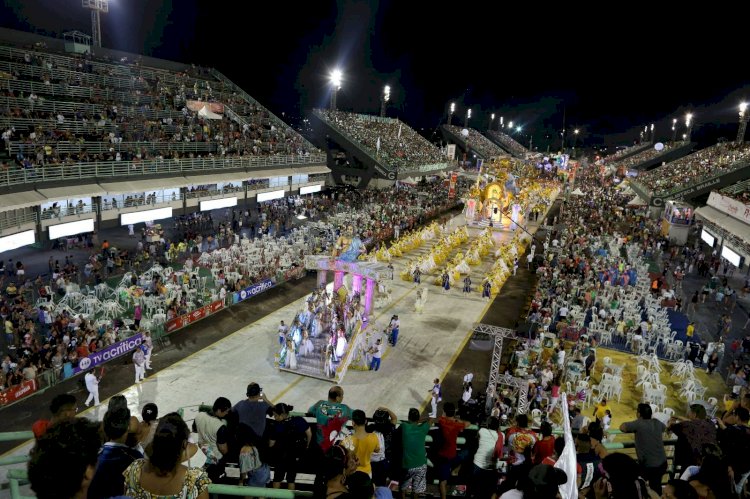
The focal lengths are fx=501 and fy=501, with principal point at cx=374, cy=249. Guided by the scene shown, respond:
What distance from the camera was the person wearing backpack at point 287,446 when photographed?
5844mm

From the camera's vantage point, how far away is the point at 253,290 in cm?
2438

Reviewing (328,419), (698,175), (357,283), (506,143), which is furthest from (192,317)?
(506,143)

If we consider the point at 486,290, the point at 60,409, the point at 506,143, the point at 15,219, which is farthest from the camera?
the point at 506,143

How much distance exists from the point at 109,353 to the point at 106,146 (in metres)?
17.5

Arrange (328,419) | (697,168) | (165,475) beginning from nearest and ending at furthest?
1. (165,475)
2. (328,419)
3. (697,168)

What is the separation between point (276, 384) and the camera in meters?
16.2

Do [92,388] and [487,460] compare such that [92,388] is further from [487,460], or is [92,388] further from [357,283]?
[487,460]

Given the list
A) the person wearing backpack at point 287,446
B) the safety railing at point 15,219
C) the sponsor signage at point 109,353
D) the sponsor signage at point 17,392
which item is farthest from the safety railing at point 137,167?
the person wearing backpack at point 287,446

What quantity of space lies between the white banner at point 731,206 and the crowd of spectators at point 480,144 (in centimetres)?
7279

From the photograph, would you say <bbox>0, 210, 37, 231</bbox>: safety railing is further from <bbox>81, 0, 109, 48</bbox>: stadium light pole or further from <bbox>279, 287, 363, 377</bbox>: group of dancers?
<bbox>81, 0, 109, 48</bbox>: stadium light pole

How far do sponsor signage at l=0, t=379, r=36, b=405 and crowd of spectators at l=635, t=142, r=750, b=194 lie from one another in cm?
4608

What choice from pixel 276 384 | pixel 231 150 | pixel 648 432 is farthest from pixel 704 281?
pixel 231 150

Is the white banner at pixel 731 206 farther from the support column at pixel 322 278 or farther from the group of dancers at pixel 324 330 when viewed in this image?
the support column at pixel 322 278

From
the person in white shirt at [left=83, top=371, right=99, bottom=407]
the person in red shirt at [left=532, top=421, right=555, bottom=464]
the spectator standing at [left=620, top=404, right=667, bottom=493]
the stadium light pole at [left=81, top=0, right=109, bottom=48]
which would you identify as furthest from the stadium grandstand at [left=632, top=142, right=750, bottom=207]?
the stadium light pole at [left=81, top=0, right=109, bottom=48]
